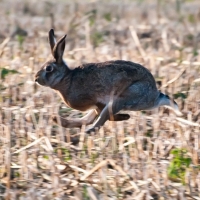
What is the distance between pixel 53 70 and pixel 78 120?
0.54 meters

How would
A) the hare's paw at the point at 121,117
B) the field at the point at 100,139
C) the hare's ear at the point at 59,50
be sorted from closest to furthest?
the field at the point at 100,139 < the hare's ear at the point at 59,50 < the hare's paw at the point at 121,117

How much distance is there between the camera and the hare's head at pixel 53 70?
20.9 ft

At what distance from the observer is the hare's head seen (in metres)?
6.38

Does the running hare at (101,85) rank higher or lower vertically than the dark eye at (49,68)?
lower

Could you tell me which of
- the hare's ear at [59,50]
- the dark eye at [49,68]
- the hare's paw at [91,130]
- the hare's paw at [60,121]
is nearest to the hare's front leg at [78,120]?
the hare's paw at [60,121]

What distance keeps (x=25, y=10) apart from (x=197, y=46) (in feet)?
13.4

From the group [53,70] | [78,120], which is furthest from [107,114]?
[53,70]

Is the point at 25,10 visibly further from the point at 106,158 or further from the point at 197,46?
the point at 106,158

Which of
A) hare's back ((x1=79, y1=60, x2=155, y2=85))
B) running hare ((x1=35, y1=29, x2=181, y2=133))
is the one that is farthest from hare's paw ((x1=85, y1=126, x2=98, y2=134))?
hare's back ((x1=79, y1=60, x2=155, y2=85))

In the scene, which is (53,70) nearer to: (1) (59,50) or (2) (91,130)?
(1) (59,50)

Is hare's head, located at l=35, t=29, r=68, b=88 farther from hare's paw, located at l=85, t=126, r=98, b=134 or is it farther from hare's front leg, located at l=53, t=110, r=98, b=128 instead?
hare's paw, located at l=85, t=126, r=98, b=134

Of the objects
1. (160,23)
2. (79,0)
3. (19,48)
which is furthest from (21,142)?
(79,0)

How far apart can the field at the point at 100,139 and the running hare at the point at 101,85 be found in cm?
24

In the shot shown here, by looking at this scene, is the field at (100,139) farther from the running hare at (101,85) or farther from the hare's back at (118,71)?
the hare's back at (118,71)
